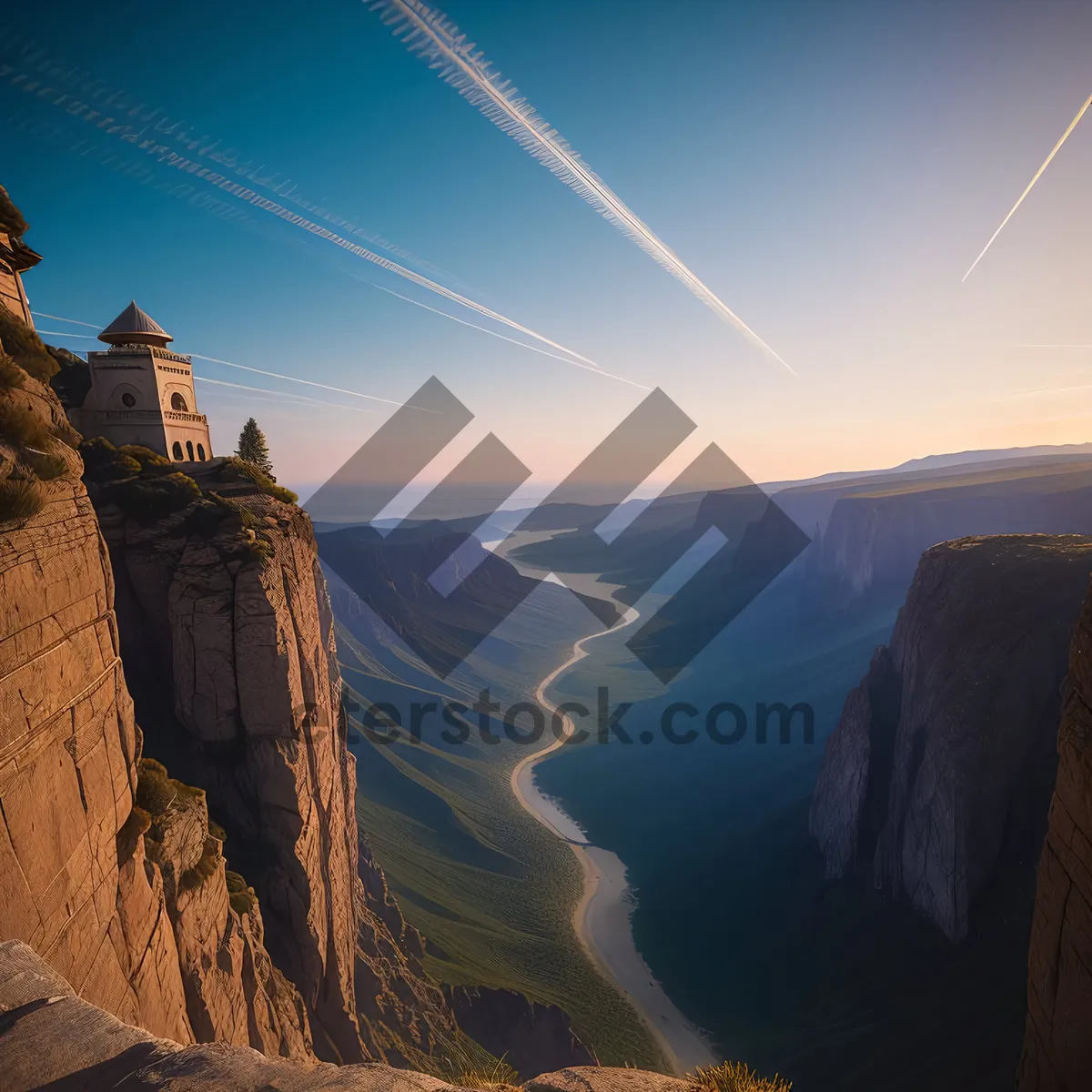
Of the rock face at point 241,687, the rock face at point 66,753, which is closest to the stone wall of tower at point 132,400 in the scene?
the rock face at point 241,687

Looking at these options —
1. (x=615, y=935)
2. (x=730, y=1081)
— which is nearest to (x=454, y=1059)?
(x=615, y=935)

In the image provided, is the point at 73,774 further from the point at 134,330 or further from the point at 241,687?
the point at 134,330

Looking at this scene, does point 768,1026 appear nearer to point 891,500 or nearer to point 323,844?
point 323,844

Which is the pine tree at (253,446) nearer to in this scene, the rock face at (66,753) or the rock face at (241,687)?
the rock face at (241,687)

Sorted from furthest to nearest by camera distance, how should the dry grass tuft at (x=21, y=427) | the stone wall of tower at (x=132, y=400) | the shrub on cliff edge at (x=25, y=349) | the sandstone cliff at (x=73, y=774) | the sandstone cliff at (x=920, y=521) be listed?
1. the sandstone cliff at (x=920, y=521)
2. the stone wall of tower at (x=132, y=400)
3. the shrub on cliff edge at (x=25, y=349)
4. the dry grass tuft at (x=21, y=427)
5. the sandstone cliff at (x=73, y=774)

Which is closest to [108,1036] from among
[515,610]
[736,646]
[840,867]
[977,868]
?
[977,868]

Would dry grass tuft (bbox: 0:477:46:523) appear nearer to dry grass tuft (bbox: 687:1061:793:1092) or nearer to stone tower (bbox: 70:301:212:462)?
dry grass tuft (bbox: 687:1061:793:1092)
